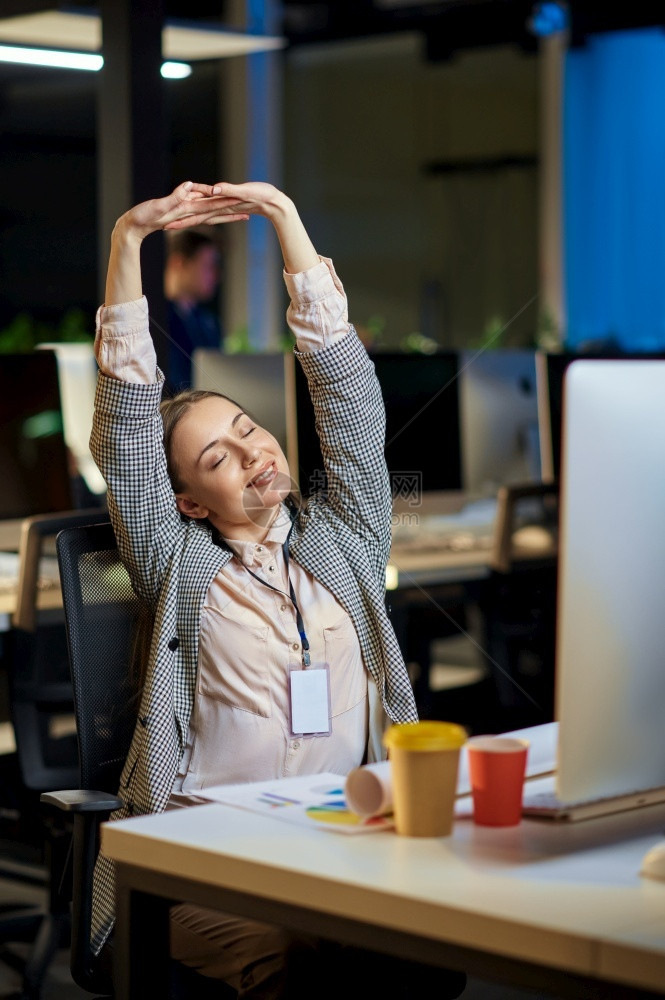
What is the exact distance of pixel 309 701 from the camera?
172 cm

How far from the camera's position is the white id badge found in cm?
171

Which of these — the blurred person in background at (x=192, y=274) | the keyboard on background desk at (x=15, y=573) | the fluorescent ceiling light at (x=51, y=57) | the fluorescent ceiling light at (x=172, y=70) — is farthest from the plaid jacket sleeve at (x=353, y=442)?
the blurred person in background at (x=192, y=274)

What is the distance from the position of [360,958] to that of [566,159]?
721 centimetres

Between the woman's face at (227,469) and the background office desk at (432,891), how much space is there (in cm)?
51

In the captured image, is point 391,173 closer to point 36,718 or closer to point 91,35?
point 91,35

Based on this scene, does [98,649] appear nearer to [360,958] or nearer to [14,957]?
[360,958]

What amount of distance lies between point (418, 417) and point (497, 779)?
7.91 ft

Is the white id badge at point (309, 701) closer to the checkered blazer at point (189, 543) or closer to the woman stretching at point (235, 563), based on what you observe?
the woman stretching at point (235, 563)

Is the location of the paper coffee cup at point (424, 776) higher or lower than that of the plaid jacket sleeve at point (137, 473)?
lower

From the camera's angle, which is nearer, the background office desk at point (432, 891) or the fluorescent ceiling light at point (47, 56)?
the background office desk at point (432, 891)

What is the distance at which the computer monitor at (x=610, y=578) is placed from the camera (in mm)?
1148

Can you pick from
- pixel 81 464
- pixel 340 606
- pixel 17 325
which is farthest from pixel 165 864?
pixel 17 325

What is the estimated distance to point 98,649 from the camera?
1.81 meters

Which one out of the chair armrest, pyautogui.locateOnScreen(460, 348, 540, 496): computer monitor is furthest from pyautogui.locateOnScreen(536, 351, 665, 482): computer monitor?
the chair armrest
